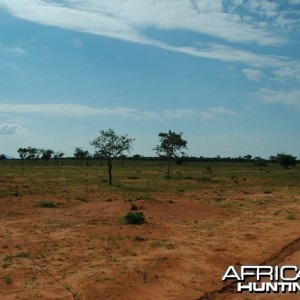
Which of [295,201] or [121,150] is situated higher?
[121,150]

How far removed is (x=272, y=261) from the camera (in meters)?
11.3

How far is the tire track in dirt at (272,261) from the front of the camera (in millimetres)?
8719

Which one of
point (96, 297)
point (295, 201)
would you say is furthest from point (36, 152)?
point (96, 297)

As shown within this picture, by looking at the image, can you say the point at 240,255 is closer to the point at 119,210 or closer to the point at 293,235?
the point at 293,235

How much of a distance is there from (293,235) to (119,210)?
7.95 metres

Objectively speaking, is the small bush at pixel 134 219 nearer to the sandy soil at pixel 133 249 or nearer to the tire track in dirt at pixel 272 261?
the sandy soil at pixel 133 249

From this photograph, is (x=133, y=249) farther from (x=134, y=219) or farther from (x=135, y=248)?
(x=134, y=219)

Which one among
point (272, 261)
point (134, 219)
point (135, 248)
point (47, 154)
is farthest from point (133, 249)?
point (47, 154)

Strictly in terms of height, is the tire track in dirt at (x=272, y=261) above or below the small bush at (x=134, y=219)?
below

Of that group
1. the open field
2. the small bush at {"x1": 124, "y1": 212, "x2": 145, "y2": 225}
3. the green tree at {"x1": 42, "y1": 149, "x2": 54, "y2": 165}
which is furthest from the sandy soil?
the green tree at {"x1": 42, "y1": 149, "x2": 54, "y2": 165}

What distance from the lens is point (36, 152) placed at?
9688cm

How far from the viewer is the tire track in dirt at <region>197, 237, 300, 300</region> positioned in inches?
343

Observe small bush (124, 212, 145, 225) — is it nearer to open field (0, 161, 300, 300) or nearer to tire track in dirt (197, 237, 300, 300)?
open field (0, 161, 300, 300)

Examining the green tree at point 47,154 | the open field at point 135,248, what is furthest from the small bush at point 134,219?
the green tree at point 47,154
